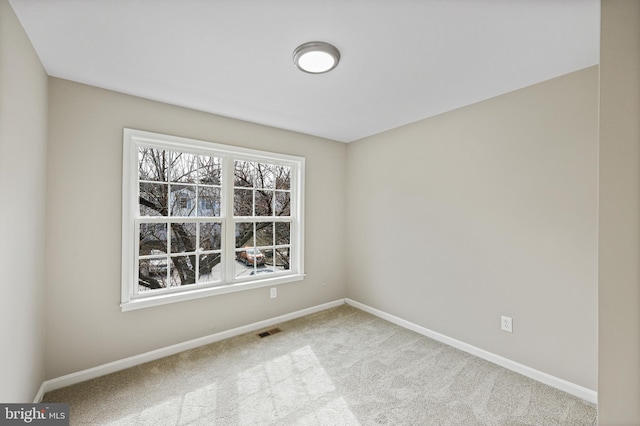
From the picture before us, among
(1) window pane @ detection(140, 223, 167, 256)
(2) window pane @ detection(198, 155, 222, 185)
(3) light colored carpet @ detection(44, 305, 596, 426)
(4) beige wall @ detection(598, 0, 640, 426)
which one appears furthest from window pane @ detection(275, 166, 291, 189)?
(4) beige wall @ detection(598, 0, 640, 426)

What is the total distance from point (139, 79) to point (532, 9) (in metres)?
2.64

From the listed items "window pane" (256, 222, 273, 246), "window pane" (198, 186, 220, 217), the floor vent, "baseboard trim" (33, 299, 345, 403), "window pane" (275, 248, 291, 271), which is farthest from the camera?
"window pane" (275, 248, 291, 271)

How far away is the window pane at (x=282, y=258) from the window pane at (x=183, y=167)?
1.35 meters

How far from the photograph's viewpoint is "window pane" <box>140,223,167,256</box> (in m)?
2.63

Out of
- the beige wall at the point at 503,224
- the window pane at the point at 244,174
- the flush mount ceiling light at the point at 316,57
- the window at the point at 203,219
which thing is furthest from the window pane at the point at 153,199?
the beige wall at the point at 503,224

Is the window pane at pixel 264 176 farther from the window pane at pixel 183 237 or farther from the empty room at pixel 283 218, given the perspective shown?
the window pane at pixel 183 237

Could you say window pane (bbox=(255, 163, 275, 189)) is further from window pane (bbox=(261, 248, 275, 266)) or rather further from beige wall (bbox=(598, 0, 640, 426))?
beige wall (bbox=(598, 0, 640, 426))

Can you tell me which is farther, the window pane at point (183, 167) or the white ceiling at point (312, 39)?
the window pane at point (183, 167)

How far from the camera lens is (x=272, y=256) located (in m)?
3.51

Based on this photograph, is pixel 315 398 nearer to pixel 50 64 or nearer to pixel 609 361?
pixel 609 361

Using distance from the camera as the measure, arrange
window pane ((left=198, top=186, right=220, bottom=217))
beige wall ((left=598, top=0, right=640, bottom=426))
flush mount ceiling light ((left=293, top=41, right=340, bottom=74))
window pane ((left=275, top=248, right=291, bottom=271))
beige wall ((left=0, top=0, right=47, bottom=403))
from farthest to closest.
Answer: window pane ((left=275, top=248, right=291, bottom=271)) < window pane ((left=198, top=186, right=220, bottom=217)) < flush mount ceiling light ((left=293, top=41, right=340, bottom=74)) < beige wall ((left=0, top=0, right=47, bottom=403)) < beige wall ((left=598, top=0, right=640, bottom=426))

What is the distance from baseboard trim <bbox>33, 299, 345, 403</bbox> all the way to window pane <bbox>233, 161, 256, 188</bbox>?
64.6 inches

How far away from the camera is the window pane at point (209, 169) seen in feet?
9.71

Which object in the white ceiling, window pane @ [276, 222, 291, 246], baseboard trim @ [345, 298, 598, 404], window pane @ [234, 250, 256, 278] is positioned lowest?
baseboard trim @ [345, 298, 598, 404]
